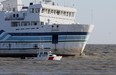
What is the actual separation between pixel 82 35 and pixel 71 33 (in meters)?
1.97

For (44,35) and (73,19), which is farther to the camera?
(73,19)

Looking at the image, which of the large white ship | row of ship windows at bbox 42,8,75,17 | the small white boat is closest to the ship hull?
the large white ship

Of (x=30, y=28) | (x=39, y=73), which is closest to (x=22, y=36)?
(x=30, y=28)

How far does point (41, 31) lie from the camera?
264 ft

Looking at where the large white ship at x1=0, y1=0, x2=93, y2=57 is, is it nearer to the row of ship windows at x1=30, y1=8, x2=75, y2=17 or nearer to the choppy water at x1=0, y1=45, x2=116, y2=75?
the row of ship windows at x1=30, y1=8, x2=75, y2=17

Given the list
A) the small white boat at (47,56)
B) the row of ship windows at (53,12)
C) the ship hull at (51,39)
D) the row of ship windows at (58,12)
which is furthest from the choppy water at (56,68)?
the row of ship windows at (58,12)

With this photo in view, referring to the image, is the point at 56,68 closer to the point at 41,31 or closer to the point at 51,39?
the point at 51,39

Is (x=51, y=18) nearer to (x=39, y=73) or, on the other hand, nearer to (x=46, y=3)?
(x=46, y=3)

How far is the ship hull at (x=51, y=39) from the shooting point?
79750 mm

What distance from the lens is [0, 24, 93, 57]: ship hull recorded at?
7975cm

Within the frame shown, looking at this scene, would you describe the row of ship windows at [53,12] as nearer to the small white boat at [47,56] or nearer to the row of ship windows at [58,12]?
the row of ship windows at [58,12]

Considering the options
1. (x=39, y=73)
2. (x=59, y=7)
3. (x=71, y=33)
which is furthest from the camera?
(x=59, y=7)

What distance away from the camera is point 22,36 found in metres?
82.2

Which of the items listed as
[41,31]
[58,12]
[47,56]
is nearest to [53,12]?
[58,12]
